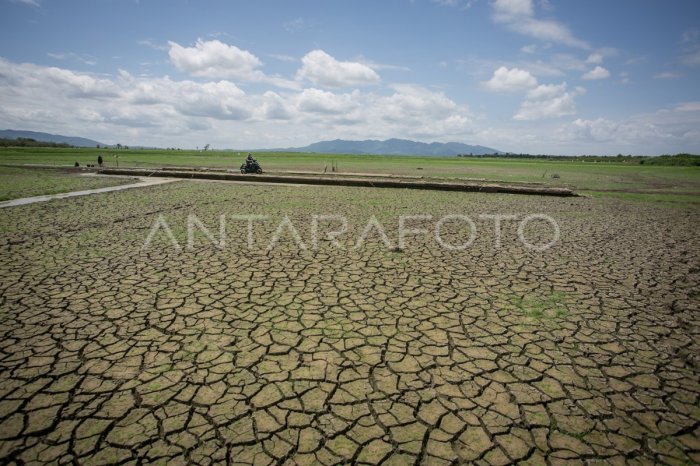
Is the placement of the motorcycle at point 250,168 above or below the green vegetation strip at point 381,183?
above

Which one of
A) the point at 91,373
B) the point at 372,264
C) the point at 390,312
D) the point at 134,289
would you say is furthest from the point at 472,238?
the point at 91,373

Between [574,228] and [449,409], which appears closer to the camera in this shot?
[449,409]

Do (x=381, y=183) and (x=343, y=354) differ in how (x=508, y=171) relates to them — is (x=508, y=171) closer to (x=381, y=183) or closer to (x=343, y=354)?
(x=381, y=183)

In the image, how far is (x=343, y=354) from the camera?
127 inches

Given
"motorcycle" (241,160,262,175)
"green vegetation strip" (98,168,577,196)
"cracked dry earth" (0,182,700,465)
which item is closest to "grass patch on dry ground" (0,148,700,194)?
"green vegetation strip" (98,168,577,196)

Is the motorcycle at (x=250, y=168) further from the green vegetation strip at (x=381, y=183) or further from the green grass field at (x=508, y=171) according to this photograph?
the green grass field at (x=508, y=171)

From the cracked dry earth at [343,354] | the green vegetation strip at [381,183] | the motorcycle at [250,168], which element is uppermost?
the motorcycle at [250,168]

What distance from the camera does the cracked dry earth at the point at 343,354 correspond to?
227 centimetres

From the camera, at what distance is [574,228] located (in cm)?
912

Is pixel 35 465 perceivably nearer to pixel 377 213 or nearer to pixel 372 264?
pixel 372 264

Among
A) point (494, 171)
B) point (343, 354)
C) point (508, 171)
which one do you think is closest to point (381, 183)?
point (343, 354)

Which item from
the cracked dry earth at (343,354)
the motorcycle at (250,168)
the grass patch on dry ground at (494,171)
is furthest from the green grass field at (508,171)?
the cracked dry earth at (343,354)

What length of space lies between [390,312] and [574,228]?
7.44m

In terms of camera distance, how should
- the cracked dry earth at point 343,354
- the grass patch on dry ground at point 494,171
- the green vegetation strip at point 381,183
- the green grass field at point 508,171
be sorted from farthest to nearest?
the grass patch on dry ground at point 494,171
the green grass field at point 508,171
the green vegetation strip at point 381,183
the cracked dry earth at point 343,354
